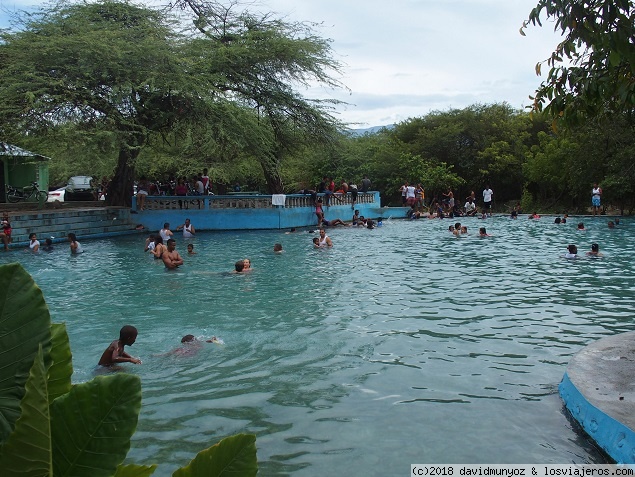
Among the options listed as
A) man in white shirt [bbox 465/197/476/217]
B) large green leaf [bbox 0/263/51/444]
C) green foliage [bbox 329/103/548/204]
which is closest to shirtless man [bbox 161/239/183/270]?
large green leaf [bbox 0/263/51/444]

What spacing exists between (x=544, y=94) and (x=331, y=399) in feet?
12.6

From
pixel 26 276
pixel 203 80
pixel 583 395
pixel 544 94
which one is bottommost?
pixel 583 395

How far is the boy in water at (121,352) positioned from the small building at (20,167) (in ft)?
68.7

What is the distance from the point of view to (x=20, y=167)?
33.4 m

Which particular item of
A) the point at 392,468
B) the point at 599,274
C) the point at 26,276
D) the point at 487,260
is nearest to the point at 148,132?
the point at 487,260

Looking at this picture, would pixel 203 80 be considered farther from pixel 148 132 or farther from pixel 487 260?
pixel 487 260

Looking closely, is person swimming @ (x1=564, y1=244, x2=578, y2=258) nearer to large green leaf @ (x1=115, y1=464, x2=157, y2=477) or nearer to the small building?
large green leaf @ (x1=115, y1=464, x2=157, y2=477)

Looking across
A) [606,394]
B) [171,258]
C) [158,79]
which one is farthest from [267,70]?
[606,394]

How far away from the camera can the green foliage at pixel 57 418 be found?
50.6 inches

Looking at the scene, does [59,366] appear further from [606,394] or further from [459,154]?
[459,154]

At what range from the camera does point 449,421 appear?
608cm

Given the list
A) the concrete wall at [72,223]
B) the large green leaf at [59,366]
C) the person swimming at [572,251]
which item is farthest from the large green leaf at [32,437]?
the concrete wall at [72,223]

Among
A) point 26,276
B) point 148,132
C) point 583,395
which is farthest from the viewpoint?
point 148,132

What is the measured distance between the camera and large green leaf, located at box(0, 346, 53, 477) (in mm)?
1242
